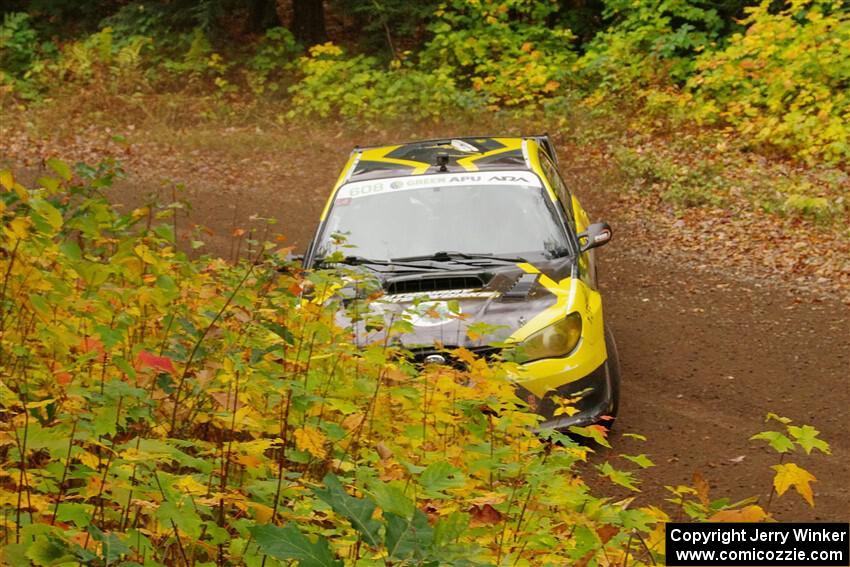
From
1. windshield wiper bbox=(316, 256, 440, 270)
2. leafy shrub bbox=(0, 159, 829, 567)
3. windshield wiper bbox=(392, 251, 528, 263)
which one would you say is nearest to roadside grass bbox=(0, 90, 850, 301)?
windshield wiper bbox=(316, 256, 440, 270)

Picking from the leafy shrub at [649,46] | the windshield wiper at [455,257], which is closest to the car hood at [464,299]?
the windshield wiper at [455,257]

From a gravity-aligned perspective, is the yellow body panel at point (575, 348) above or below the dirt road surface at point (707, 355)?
above

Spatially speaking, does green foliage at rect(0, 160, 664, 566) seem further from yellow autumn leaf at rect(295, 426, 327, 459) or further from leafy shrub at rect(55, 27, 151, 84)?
leafy shrub at rect(55, 27, 151, 84)

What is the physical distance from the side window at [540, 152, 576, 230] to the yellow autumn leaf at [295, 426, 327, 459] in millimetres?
4309

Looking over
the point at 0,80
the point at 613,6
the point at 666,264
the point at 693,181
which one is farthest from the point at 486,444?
the point at 0,80

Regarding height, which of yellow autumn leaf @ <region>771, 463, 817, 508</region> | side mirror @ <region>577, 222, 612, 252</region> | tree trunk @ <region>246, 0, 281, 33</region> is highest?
yellow autumn leaf @ <region>771, 463, 817, 508</region>

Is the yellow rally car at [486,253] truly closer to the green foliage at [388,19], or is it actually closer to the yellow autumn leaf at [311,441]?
the yellow autumn leaf at [311,441]

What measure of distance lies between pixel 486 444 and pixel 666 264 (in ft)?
26.0

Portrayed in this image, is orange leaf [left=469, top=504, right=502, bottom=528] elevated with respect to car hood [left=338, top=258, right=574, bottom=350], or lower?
elevated

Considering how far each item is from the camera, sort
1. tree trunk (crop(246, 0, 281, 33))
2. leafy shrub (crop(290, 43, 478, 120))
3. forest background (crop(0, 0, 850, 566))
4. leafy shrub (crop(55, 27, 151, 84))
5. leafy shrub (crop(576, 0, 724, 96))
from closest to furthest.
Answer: forest background (crop(0, 0, 850, 566))
leafy shrub (crop(576, 0, 724, 96))
leafy shrub (crop(290, 43, 478, 120))
leafy shrub (crop(55, 27, 151, 84))
tree trunk (crop(246, 0, 281, 33))

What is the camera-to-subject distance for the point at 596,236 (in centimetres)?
730

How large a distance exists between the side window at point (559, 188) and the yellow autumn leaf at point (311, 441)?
4309 millimetres

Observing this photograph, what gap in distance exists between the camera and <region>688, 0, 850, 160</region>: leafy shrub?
14219 mm

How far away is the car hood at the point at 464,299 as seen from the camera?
615 cm
